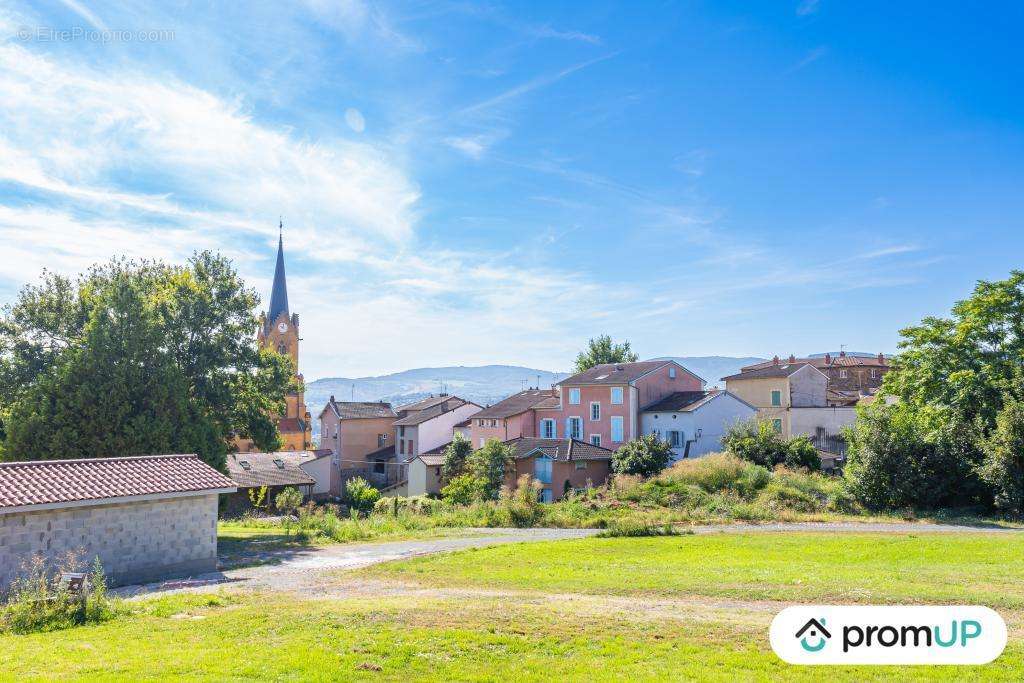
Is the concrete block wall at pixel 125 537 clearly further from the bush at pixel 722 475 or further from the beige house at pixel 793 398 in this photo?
the beige house at pixel 793 398

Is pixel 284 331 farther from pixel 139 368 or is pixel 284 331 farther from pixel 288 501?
pixel 139 368

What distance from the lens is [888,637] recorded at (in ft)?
33.8

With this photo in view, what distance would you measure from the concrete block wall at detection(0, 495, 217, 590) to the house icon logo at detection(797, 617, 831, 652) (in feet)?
57.9

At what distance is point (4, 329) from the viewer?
30297 mm

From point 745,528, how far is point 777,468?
38.9 ft

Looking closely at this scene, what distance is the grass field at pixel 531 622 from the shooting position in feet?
31.2

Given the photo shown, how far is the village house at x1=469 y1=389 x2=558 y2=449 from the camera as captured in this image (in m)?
57.3

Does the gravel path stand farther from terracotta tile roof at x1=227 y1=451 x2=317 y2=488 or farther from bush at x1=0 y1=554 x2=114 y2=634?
terracotta tile roof at x1=227 y1=451 x2=317 y2=488

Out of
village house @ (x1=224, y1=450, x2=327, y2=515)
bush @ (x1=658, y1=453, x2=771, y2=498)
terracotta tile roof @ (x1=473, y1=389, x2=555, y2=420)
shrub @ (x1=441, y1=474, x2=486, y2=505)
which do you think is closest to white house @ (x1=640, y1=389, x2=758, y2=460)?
bush @ (x1=658, y1=453, x2=771, y2=498)

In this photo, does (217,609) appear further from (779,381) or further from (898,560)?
(779,381)

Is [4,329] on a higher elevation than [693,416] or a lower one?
higher

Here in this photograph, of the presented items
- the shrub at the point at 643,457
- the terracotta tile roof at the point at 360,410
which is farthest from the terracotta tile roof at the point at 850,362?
the terracotta tile roof at the point at 360,410

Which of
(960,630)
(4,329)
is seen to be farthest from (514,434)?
(960,630)

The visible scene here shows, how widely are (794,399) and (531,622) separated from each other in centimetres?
5378
